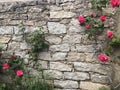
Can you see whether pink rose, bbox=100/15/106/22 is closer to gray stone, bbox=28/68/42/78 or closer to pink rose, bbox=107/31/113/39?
pink rose, bbox=107/31/113/39

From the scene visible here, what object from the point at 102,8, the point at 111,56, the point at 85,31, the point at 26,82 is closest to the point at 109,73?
the point at 111,56

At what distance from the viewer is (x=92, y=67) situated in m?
3.87

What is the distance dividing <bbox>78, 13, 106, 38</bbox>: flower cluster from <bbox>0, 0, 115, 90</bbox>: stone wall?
3.4 inches

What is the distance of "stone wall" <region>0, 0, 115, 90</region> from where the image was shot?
3.87m

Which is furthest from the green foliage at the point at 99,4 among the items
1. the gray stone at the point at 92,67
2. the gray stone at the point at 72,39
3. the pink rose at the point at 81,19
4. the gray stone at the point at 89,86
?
the gray stone at the point at 89,86

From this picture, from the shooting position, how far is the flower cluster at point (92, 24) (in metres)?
3.79

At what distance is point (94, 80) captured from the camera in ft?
12.7

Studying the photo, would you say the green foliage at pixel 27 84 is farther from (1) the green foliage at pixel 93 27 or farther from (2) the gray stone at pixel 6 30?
(1) the green foliage at pixel 93 27

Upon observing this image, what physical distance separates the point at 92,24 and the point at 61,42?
579mm

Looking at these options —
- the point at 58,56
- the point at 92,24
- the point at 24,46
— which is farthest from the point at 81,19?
the point at 24,46

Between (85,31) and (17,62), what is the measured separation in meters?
1.32

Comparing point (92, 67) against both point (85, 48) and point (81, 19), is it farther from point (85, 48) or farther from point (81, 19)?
point (81, 19)

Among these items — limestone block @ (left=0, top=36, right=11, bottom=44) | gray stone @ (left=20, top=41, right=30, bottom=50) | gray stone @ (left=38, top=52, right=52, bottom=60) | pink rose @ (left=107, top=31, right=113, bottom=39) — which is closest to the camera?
pink rose @ (left=107, top=31, right=113, bottom=39)

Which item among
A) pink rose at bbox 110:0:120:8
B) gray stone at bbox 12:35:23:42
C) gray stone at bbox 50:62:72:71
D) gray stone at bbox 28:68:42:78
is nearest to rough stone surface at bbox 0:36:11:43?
gray stone at bbox 12:35:23:42
